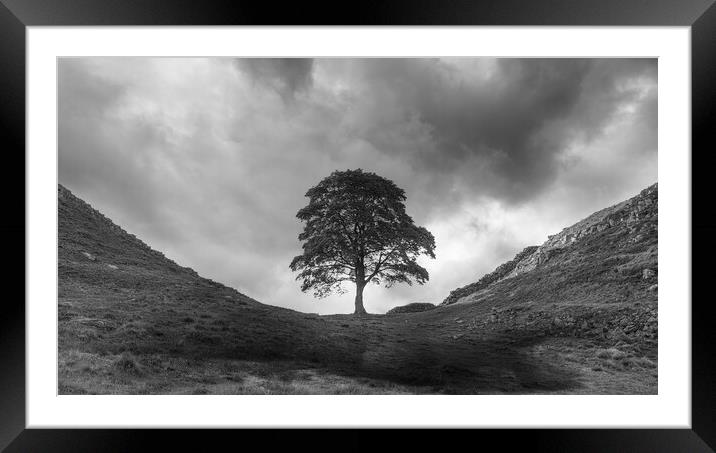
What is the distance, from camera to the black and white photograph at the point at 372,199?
45.5 ft

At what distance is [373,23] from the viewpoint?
5.17 metres

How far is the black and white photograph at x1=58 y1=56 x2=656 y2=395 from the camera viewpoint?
13883 millimetres

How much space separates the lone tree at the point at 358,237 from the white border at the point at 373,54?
12.3 m

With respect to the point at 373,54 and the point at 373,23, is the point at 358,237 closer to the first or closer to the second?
the point at 373,54

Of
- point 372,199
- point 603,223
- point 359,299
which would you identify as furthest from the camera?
point 603,223

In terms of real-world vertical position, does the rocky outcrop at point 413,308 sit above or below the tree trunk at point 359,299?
below

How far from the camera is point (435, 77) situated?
15.4 m

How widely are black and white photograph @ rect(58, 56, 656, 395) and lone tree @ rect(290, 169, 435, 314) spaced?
0.22ft

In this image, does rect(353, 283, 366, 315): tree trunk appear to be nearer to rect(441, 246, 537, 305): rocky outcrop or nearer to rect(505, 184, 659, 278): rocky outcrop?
rect(441, 246, 537, 305): rocky outcrop

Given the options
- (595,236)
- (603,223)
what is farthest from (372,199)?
(603,223)

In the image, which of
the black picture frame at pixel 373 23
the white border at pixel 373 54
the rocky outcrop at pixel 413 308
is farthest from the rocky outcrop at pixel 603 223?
the black picture frame at pixel 373 23

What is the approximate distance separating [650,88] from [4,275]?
63.5 feet

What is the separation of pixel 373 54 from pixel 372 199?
12676 mm

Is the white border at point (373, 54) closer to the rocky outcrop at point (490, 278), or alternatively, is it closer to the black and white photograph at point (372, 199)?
the black and white photograph at point (372, 199)
